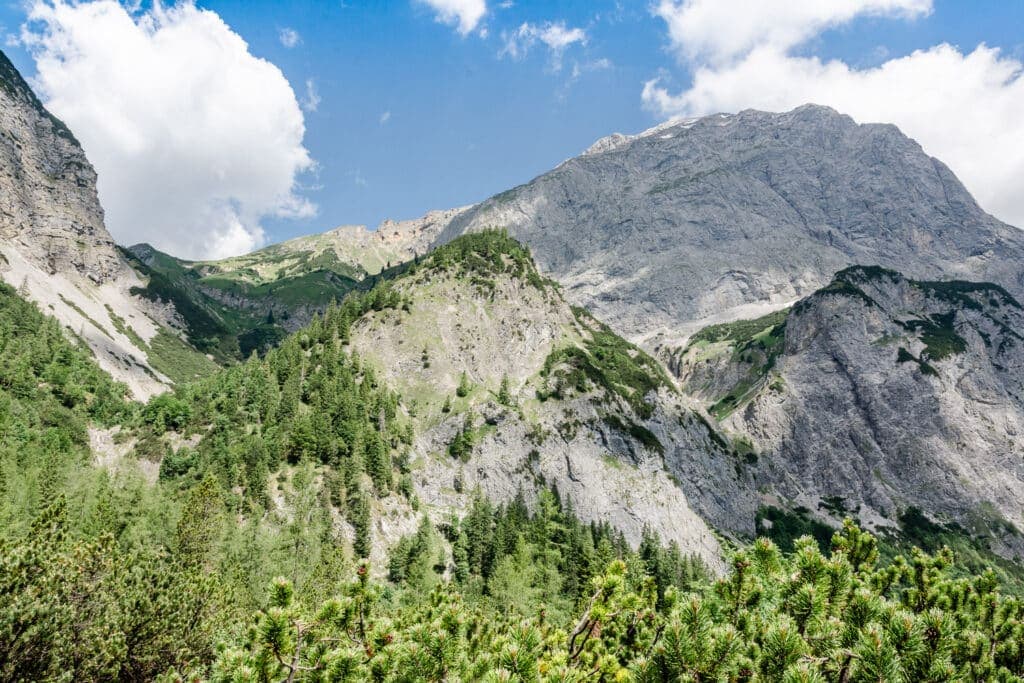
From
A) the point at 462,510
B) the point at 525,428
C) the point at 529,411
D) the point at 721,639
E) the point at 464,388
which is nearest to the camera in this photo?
the point at 721,639

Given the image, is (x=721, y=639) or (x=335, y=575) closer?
(x=721, y=639)

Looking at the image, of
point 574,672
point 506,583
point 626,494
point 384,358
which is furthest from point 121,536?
point 626,494

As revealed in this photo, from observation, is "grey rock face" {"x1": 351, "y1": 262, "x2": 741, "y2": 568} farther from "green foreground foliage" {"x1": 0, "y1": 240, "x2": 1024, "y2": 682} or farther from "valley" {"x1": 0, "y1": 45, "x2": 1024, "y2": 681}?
"green foreground foliage" {"x1": 0, "y1": 240, "x2": 1024, "y2": 682}

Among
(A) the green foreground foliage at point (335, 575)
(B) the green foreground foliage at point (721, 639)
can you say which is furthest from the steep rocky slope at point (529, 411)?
(B) the green foreground foliage at point (721, 639)

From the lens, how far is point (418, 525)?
292ft

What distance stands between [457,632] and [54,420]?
115024 millimetres

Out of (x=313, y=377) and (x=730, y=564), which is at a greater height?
(x=313, y=377)

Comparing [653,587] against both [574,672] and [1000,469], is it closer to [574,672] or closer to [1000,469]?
[574,672]

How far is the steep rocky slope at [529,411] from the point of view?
112938 millimetres

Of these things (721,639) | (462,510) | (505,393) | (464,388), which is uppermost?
(464,388)

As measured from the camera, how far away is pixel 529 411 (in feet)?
427

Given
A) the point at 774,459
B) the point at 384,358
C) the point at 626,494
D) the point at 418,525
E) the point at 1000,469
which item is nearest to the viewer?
the point at 418,525

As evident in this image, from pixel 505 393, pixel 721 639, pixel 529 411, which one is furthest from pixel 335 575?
pixel 529 411

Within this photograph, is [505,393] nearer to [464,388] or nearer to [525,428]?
[464,388]
